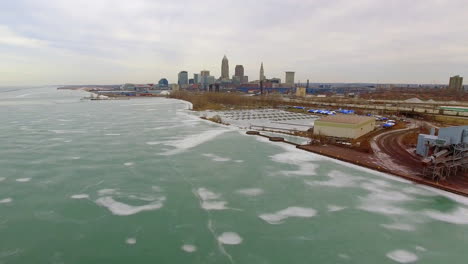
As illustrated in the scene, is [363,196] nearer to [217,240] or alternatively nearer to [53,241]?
[217,240]

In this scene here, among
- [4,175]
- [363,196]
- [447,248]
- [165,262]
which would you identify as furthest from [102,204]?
[447,248]

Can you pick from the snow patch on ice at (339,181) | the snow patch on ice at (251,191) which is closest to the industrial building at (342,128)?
the snow patch on ice at (339,181)

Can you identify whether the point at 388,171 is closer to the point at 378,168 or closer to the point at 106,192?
the point at 378,168

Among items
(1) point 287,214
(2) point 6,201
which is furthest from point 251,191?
(2) point 6,201

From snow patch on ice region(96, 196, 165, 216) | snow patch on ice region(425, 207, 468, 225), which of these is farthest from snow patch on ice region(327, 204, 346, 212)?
snow patch on ice region(96, 196, 165, 216)

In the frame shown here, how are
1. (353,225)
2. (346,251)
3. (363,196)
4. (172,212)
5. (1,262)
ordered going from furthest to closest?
(363,196) < (172,212) < (353,225) < (346,251) < (1,262)

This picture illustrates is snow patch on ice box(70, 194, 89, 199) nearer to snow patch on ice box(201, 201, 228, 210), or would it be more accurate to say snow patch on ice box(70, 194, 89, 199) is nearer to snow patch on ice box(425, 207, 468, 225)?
snow patch on ice box(201, 201, 228, 210)

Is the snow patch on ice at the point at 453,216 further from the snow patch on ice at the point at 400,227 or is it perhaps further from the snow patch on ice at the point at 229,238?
the snow patch on ice at the point at 229,238
